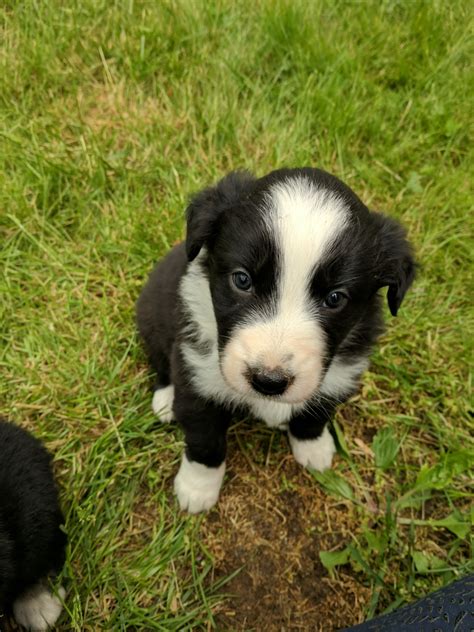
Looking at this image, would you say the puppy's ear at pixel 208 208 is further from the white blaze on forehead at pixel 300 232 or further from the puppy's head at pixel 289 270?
the white blaze on forehead at pixel 300 232

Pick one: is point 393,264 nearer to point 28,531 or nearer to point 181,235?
point 181,235

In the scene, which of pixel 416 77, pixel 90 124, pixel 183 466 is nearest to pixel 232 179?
pixel 183 466

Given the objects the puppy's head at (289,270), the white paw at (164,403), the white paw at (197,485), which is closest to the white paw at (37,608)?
the white paw at (197,485)

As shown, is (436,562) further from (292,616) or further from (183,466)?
(183,466)

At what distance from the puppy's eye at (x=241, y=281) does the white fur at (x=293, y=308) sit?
0.11 meters

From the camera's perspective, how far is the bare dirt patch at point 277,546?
247 centimetres

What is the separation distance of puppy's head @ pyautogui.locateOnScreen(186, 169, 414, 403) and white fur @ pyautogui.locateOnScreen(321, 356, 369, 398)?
25 centimetres

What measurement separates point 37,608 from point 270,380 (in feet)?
4.88

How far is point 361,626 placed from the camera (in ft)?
7.14

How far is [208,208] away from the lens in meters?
2.03

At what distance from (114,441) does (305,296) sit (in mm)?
1394

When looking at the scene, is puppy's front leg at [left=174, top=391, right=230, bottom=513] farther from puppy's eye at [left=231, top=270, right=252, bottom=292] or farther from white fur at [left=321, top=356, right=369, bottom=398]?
puppy's eye at [left=231, top=270, right=252, bottom=292]

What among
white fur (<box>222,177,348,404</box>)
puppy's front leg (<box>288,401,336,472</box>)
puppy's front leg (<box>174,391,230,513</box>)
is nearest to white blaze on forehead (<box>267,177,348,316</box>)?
white fur (<box>222,177,348,404</box>)

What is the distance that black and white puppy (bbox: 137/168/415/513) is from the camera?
1782mm
